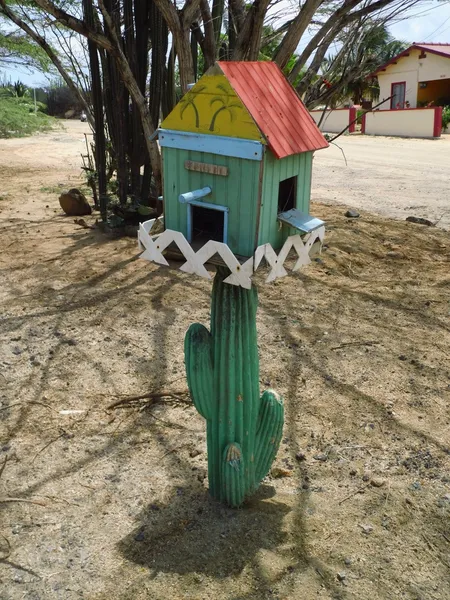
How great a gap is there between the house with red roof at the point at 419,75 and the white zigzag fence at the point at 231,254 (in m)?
24.2

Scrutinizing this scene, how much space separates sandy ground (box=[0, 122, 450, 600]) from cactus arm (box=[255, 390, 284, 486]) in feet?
0.75

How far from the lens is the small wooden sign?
2.40 m

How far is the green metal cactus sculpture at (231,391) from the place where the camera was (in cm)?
258

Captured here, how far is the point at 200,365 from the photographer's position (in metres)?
2.63

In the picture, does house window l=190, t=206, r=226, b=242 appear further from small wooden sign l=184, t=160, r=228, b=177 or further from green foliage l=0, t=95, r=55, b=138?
green foliage l=0, t=95, r=55, b=138

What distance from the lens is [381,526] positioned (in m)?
2.76

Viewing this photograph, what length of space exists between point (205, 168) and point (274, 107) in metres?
0.39

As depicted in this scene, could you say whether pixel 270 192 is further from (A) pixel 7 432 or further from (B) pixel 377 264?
(B) pixel 377 264

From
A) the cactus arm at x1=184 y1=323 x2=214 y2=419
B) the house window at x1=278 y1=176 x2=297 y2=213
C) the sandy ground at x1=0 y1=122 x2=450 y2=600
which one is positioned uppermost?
the house window at x1=278 y1=176 x2=297 y2=213

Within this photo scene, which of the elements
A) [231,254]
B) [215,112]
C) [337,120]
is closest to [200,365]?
[231,254]

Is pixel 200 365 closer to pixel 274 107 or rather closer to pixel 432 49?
pixel 274 107

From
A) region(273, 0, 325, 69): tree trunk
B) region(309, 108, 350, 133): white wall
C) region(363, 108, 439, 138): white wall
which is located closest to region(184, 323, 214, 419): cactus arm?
region(273, 0, 325, 69): tree trunk

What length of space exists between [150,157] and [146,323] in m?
2.74

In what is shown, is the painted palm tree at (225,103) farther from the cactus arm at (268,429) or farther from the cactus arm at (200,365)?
the cactus arm at (268,429)
